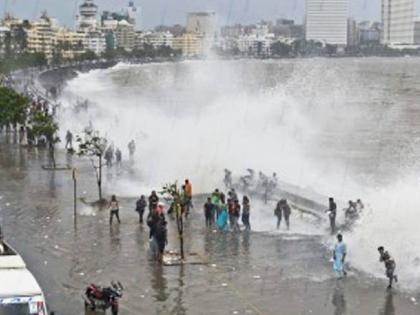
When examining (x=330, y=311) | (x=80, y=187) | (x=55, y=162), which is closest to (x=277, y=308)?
(x=330, y=311)

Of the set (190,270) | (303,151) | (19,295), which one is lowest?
(303,151)

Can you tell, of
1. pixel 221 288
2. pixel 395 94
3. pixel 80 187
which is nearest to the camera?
pixel 221 288

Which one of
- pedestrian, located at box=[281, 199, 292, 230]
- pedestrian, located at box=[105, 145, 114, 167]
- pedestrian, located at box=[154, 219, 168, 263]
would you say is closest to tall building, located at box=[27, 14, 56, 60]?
pedestrian, located at box=[105, 145, 114, 167]

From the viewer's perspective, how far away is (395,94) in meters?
91.6

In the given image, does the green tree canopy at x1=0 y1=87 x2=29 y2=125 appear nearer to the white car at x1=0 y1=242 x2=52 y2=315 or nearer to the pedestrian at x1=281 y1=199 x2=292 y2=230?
the pedestrian at x1=281 y1=199 x2=292 y2=230

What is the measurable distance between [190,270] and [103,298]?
9.25 ft

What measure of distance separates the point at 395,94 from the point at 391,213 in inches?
2924

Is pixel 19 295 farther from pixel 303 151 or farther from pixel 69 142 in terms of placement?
pixel 303 151

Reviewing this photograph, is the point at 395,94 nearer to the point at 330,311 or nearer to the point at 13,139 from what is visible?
the point at 13,139

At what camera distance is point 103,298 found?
41.6 ft

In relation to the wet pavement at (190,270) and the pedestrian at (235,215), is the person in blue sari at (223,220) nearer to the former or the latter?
the pedestrian at (235,215)

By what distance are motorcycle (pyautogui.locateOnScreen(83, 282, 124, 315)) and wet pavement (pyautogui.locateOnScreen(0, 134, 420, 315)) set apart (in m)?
0.21

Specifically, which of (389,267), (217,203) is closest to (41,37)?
(217,203)

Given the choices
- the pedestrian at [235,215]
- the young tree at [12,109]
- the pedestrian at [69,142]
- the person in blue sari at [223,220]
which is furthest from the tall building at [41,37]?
the pedestrian at [235,215]
